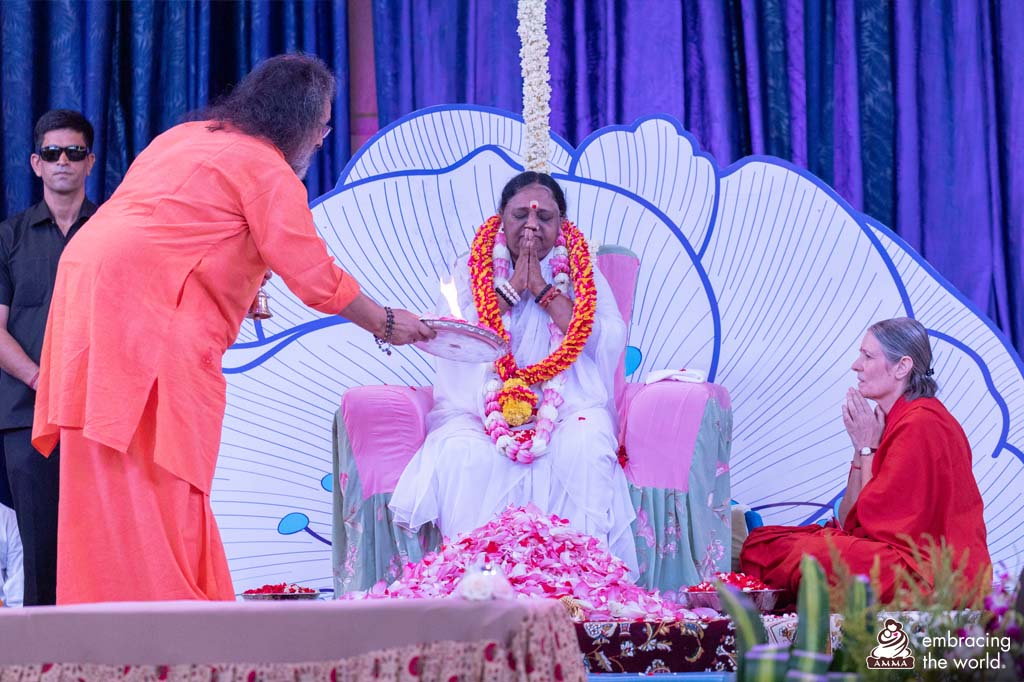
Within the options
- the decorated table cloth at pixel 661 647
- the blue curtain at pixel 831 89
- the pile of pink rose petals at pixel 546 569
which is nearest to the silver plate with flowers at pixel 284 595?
the pile of pink rose petals at pixel 546 569

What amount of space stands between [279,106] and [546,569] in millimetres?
1338

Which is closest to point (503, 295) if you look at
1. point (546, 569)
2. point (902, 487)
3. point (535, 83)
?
point (535, 83)

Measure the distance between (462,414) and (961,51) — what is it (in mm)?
2610

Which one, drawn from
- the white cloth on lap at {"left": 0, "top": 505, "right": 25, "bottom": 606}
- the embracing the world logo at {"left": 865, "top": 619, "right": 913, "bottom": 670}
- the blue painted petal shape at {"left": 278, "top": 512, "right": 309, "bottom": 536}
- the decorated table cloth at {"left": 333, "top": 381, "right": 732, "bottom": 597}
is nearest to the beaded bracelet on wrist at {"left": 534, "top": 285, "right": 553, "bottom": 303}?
the decorated table cloth at {"left": 333, "top": 381, "right": 732, "bottom": 597}

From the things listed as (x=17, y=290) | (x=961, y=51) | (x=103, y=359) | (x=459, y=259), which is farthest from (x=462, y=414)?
(x=961, y=51)

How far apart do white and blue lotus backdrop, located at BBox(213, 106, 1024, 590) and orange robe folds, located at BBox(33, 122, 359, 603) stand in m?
2.07

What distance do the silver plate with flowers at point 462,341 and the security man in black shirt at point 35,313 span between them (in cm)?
107

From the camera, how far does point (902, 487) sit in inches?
145

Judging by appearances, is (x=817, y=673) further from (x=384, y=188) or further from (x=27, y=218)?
(x=384, y=188)

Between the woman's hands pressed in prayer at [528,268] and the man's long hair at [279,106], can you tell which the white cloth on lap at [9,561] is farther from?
the man's long hair at [279,106]

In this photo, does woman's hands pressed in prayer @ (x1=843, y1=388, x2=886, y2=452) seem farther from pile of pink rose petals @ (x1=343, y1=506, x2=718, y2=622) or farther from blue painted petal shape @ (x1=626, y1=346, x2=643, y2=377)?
blue painted petal shape @ (x1=626, y1=346, x2=643, y2=377)

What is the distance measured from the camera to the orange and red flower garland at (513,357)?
13.7 ft

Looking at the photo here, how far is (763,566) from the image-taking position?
157 inches

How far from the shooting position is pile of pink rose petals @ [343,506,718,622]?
3.19m
